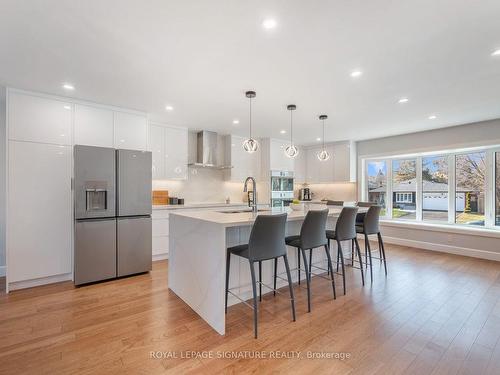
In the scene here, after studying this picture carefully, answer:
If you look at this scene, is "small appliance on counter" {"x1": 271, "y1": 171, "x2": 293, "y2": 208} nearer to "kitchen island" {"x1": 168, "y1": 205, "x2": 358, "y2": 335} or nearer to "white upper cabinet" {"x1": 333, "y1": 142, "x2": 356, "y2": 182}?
"white upper cabinet" {"x1": 333, "y1": 142, "x2": 356, "y2": 182}

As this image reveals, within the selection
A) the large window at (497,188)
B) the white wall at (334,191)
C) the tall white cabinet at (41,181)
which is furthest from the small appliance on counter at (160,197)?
the large window at (497,188)

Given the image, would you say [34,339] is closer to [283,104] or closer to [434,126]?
[283,104]

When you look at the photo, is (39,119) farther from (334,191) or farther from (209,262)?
(334,191)

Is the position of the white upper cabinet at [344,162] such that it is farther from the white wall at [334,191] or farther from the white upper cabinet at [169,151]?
the white upper cabinet at [169,151]

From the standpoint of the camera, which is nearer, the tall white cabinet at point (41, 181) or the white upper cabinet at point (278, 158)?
the tall white cabinet at point (41, 181)

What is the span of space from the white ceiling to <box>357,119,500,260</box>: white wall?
35.2 inches

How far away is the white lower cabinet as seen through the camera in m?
3.16

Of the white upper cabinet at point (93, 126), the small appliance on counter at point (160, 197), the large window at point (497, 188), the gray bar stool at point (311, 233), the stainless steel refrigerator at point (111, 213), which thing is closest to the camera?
the gray bar stool at point (311, 233)

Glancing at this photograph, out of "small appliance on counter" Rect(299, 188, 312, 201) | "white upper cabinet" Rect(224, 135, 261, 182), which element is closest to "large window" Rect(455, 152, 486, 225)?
"small appliance on counter" Rect(299, 188, 312, 201)

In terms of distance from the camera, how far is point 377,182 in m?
6.43

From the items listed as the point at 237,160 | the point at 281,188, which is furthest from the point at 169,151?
the point at 281,188

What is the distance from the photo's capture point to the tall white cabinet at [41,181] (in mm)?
3156

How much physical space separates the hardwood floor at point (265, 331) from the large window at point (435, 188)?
8.35ft

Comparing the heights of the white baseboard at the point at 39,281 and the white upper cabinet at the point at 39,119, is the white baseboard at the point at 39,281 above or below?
below
